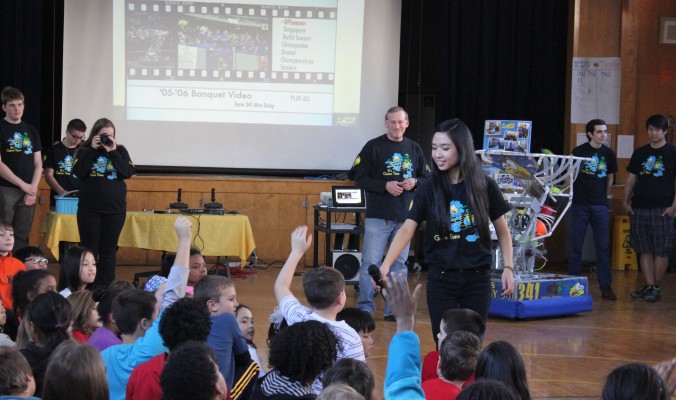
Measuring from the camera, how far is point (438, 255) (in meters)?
4.27

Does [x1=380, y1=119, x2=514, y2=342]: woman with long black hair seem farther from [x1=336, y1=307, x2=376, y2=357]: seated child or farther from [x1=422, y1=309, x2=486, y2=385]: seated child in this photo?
[x1=422, y1=309, x2=486, y2=385]: seated child

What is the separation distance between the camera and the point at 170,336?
308 centimetres

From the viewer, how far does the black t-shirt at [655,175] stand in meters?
8.59

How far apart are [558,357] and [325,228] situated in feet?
9.76

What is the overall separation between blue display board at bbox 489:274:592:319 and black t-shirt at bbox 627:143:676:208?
1281 millimetres

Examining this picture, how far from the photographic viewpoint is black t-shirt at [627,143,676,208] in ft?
28.2

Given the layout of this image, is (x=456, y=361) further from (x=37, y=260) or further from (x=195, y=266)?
(x=37, y=260)

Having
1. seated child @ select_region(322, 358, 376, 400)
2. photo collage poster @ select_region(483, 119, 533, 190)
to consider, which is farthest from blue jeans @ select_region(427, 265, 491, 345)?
photo collage poster @ select_region(483, 119, 533, 190)

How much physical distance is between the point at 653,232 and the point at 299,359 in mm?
6364

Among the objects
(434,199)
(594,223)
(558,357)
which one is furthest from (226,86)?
(434,199)

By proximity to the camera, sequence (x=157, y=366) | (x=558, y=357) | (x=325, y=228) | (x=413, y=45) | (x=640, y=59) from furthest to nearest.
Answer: (x=413, y=45), (x=640, y=59), (x=325, y=228), (x=558, y=357), (x=157, y=366)

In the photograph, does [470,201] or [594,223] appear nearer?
[470,201]

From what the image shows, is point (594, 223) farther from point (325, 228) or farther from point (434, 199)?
point (434, 199)

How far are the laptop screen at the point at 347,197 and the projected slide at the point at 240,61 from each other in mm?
2265
